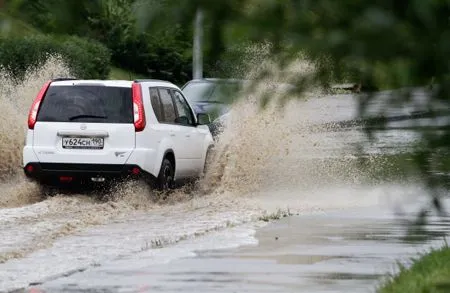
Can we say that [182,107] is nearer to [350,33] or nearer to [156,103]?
[156,103]

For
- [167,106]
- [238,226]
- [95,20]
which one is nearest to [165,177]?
[167,106]

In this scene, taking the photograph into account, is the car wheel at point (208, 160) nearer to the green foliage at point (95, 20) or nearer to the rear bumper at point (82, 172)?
the rear bumper at point (82, 172)

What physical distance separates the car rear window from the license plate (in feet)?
0.81

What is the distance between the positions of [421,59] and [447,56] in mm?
72

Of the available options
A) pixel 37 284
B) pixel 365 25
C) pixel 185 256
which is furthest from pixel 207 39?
pixel 185 256

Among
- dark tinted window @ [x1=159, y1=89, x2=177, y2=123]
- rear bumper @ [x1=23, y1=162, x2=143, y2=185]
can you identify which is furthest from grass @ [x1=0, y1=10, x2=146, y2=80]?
dark tinted window @ [x1=159, y1=89, x2=177, y2=123]

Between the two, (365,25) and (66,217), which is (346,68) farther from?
(66,217)

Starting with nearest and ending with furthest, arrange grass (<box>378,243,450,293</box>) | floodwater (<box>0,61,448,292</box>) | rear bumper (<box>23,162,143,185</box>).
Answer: floodwater (<box>0,61,448,292</box>), grass (<box>378,243,450,293</box>), rear bumper (<box>23,162,143,185</box>)

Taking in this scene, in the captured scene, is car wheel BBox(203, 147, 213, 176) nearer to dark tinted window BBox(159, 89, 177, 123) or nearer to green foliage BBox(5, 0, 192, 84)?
dark tinted window BBox(159, 89, 177, 123)

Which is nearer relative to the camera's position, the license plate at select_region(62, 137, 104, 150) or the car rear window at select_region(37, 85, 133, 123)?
the license plate at select_region(62, 137, 104, 150)

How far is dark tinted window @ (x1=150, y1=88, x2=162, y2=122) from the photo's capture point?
61.0 ft

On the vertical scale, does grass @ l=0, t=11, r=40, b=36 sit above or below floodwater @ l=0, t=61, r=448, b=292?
above

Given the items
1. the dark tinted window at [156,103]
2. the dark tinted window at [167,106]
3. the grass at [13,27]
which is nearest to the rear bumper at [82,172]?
the dark tinted window at [156,103]

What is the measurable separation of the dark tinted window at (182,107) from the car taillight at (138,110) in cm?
136
